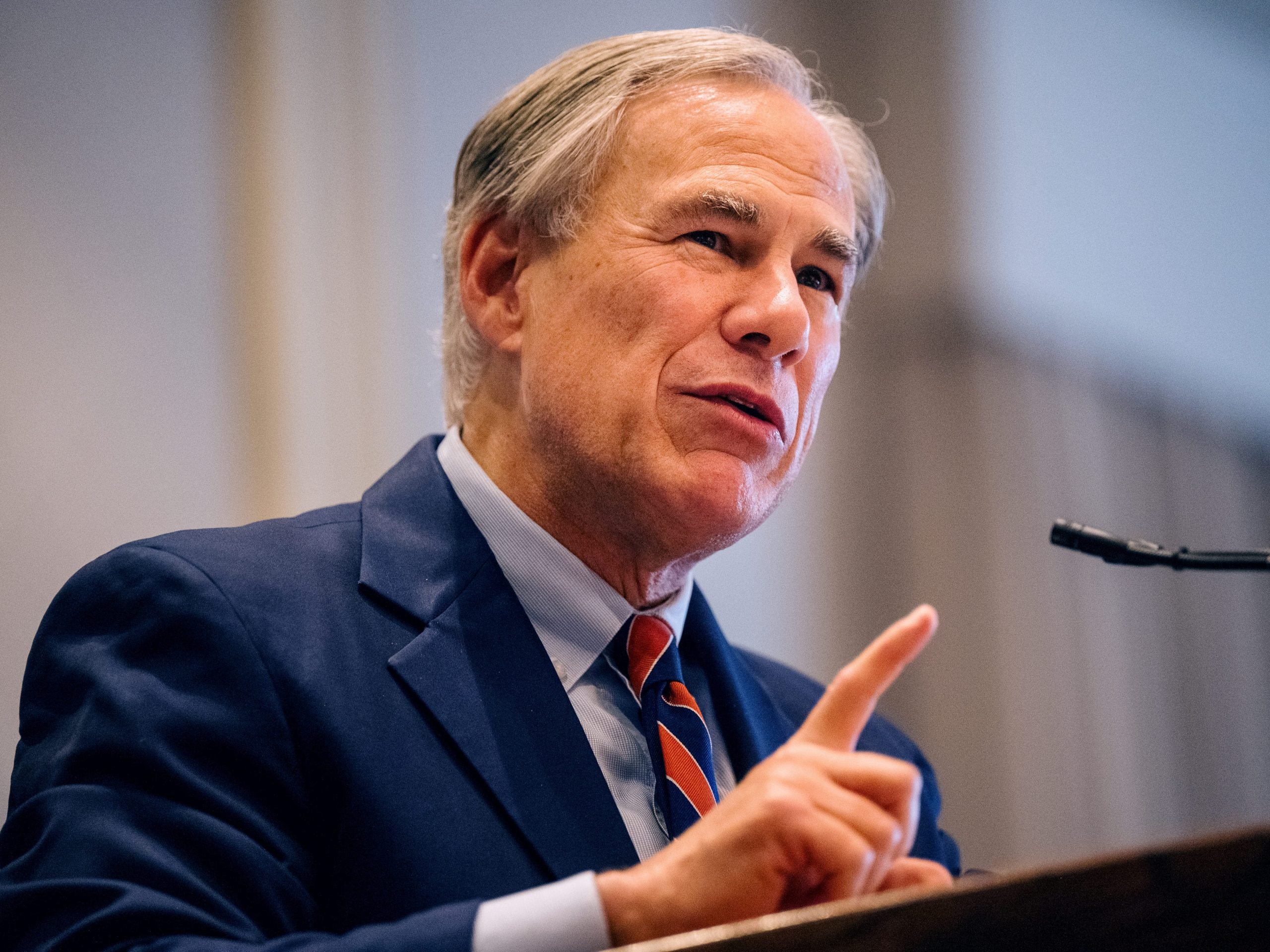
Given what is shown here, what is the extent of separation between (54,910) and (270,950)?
7.9 inches

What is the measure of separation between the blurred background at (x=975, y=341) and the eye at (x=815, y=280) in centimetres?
110

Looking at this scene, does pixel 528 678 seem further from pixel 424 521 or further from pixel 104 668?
pixel 104 668

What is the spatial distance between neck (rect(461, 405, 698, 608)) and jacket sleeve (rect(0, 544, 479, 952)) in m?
0.46

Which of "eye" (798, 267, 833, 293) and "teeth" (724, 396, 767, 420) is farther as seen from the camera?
"eye" (798, 267, 833, 293)

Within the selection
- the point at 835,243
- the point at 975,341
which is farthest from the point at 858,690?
the point at 975,341

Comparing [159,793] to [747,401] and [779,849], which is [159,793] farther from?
[747,401]

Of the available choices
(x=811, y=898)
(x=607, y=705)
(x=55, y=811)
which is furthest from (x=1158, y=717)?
(x=55, y=811)

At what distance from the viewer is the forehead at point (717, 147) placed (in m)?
1.55

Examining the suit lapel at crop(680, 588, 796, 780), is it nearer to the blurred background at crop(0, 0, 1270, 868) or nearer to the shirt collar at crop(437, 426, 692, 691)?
the shirt collar at crop(437, 426, 692, 691)

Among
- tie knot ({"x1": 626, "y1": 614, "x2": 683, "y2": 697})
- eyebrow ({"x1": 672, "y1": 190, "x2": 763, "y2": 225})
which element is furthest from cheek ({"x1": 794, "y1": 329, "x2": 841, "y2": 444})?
tie knot ({"x1": 626, "y1": 614, "x2": 683, "y2": 697})

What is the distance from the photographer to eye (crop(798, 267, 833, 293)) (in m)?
1.63

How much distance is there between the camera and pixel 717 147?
1557 mm

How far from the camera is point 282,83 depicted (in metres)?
2.37

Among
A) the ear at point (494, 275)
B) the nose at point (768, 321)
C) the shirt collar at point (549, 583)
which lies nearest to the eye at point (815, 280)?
the nose at point (768, 321)
